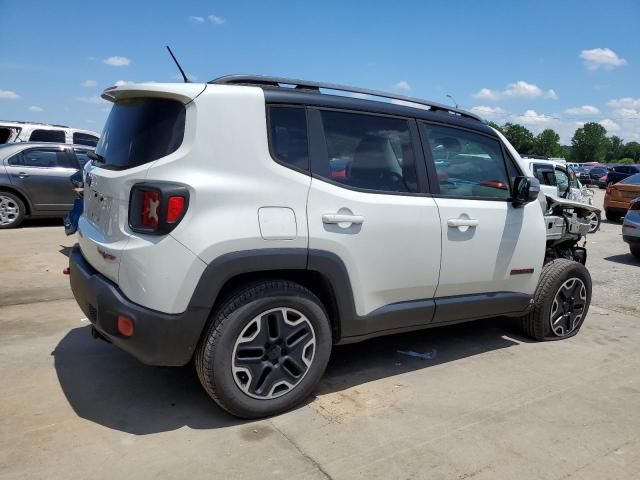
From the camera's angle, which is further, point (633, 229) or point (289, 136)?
point (633, 229)

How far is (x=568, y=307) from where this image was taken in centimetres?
488

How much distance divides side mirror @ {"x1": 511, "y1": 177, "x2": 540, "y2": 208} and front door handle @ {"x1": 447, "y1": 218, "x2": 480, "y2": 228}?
1.67 feet

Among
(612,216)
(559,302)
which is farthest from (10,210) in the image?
(612,216)

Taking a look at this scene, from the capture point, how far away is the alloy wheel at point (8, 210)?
9.73 metres

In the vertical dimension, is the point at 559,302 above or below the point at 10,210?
above

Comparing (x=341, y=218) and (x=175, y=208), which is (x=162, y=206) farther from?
(x=341, y=218)

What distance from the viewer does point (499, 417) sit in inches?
131

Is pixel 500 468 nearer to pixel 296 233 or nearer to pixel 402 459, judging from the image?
pixel 402 459

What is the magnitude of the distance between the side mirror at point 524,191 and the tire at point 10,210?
9045mm

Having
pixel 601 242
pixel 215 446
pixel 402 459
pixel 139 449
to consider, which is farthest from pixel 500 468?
pixel 601 242

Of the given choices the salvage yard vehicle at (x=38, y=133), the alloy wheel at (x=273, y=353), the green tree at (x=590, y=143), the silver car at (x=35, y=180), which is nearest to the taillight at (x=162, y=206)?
the alloy wheel at (x=273, y=353)

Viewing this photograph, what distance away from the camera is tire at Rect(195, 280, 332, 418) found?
9.61 feet

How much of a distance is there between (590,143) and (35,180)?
140800 mm

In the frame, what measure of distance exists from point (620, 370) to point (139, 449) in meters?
3.58
